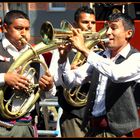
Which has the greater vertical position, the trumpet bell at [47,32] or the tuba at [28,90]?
the trumpet bell at [47,32]

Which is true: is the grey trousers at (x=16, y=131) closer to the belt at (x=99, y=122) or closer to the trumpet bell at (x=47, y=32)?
the belt at (x=99, y=122)

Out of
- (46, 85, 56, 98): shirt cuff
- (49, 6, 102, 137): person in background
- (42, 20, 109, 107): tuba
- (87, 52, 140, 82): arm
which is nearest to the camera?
(87, 52, 140, 82): arm

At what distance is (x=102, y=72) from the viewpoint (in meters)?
3.94

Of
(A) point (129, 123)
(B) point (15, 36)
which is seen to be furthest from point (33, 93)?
(A) point (129, 123)

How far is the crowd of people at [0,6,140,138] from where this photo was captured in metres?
3.96

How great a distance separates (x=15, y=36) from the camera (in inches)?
175

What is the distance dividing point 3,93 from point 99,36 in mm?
907

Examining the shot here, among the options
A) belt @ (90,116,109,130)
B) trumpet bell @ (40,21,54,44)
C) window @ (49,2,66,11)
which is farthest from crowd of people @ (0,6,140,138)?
window @ (49,2,66,11)

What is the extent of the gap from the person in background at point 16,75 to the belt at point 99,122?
0.49 meters

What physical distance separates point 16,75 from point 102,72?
716 mm

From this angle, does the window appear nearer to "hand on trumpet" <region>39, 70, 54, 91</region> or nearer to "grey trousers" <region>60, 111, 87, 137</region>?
"grey trousers" <region>60, 111, 87, 137</region>

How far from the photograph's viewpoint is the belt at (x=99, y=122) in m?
4.04

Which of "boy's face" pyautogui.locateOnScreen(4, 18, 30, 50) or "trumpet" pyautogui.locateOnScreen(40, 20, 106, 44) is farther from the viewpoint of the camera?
"boy's face" pyautogui.locateOnScreen(4, 18, 30, 50)

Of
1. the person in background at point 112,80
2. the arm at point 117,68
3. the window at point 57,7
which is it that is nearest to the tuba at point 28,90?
the person in background at point 112,80
